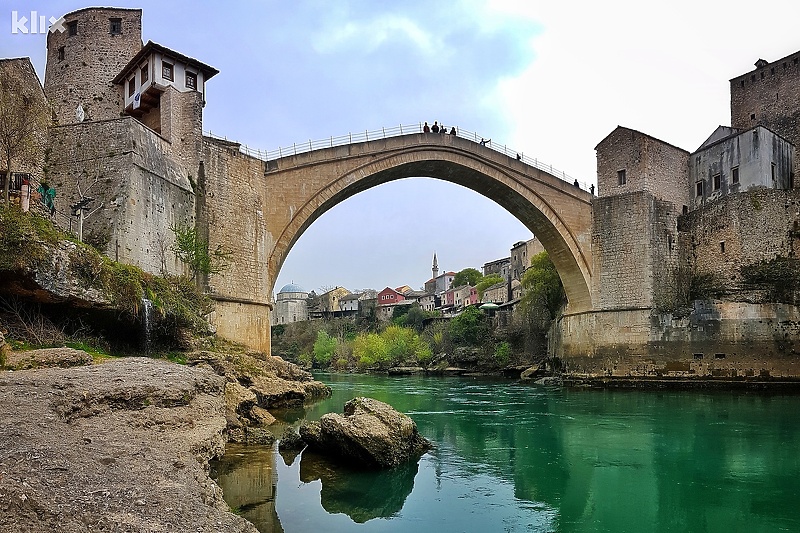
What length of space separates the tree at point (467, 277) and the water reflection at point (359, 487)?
198 feet

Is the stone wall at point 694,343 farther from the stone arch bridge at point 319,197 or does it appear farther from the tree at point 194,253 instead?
the tree at point 194,253

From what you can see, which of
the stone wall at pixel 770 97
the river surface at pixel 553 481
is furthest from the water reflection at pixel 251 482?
the stone wall at pixel 770 97

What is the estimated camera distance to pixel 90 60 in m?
19.5

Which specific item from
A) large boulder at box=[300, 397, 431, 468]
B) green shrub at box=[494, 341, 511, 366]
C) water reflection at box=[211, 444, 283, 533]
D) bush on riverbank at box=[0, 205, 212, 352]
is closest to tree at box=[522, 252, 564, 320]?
green shrub at box=[494, 341, 511, 366]

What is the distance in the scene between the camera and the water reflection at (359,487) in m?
7.68

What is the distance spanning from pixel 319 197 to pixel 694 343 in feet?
45.2

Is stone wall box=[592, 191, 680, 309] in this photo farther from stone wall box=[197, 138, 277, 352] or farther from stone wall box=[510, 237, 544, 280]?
stone wall box=[510, 237, 544, 280]

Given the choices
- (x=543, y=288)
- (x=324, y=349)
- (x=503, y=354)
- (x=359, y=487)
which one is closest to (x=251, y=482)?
(x=359, y=487)

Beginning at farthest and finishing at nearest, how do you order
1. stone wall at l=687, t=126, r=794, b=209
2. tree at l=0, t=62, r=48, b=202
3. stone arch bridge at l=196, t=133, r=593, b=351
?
stone wall at l=687, t=126, r=794, b=209, stone arch bridge at l=196, t=133, r=593, b=351, tree at l=0, t=62, r=48, b=202

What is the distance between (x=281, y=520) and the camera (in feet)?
22.9

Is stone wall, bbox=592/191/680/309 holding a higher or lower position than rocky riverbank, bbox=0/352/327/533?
higher

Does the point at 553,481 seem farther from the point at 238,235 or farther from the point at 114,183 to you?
the point at 238,235

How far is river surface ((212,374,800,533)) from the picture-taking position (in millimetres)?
7375

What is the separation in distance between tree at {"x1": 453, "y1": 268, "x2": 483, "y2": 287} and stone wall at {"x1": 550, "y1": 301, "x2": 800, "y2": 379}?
146ft
